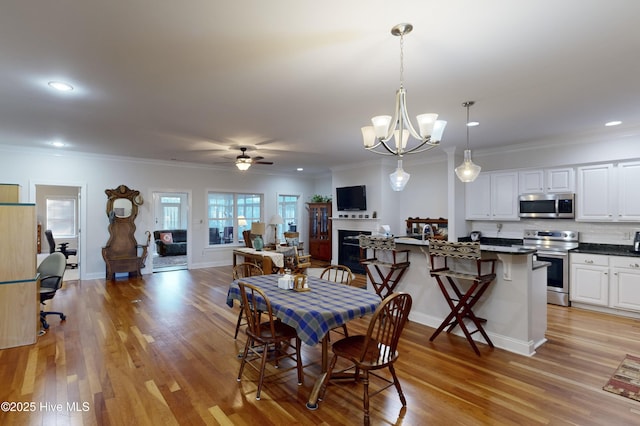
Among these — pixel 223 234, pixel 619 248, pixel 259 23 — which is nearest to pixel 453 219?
pixel 619 248

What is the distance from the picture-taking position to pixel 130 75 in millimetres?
2873

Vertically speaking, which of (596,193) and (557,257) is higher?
(596,193)

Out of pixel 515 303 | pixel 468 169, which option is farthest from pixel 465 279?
pixel 468 169

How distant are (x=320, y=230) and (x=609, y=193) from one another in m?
6.32

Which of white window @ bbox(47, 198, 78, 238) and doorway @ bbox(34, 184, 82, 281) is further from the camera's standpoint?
white window @ bbox(47, 198, 78, 238)

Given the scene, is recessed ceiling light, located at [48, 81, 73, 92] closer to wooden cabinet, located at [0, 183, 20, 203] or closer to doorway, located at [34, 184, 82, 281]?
wooden cabinet, located at [0, 183, 20, 203]

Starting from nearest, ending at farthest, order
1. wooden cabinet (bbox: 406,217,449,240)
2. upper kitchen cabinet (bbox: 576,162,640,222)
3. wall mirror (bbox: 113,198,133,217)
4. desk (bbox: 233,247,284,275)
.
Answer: upper kitchen cabinet (bbox: 576,162,640,222) → desk (bbox: 233,247,284,275) → wooden cabinet (bbox: 406,217,449,240) → wall mirror (bbox: 113,198,133,217)

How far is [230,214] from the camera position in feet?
29.6

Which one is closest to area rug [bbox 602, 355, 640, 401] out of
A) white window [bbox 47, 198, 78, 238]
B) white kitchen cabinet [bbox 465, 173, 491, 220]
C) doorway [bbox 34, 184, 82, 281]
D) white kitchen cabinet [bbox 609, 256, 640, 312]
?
white kitchen cabinet [bbox 609, 256, 640, 312]

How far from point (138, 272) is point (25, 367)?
14.4 ft

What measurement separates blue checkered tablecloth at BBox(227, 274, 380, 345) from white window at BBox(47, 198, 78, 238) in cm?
865

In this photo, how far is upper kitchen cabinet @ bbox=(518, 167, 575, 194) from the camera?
5.17 m

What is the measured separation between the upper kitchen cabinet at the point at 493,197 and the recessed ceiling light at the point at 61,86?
20.6 ft

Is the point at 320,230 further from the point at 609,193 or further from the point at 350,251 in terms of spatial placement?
the point at 609,193
